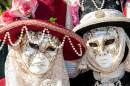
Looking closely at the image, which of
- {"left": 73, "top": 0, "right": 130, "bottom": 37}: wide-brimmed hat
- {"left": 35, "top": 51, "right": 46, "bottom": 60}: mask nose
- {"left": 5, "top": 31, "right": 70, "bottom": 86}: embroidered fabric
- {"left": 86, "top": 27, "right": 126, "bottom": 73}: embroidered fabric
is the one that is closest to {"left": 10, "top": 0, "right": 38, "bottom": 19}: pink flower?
{"left": 5, "top": 31, "right": 70, "bottom": 86}: embroidered fabric

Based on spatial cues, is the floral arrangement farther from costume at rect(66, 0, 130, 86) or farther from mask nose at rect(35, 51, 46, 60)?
costume at rect(66, 0, 130, 86)

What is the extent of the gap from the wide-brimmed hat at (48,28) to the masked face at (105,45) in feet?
0.60

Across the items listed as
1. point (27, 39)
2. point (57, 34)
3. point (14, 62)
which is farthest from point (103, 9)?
point (14, 62)

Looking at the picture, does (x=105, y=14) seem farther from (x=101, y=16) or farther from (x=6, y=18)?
(x=6, y=18)

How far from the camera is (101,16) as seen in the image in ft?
7.47

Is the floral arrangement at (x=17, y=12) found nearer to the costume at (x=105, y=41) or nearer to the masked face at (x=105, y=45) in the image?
the costume at (x=105, y=41)

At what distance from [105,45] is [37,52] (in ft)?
2.40

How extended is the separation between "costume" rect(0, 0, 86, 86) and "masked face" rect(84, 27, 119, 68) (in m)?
0.20

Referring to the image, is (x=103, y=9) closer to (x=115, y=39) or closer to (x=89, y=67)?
(x=115, y=39)

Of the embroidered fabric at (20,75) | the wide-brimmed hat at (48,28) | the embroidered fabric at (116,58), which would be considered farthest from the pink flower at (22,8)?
the embroidered fabric at (116,58)

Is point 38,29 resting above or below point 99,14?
below

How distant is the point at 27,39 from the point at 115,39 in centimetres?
90

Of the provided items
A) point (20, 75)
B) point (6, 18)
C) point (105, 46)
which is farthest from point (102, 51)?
point (6, 18)

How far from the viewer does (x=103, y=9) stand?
241 cm
